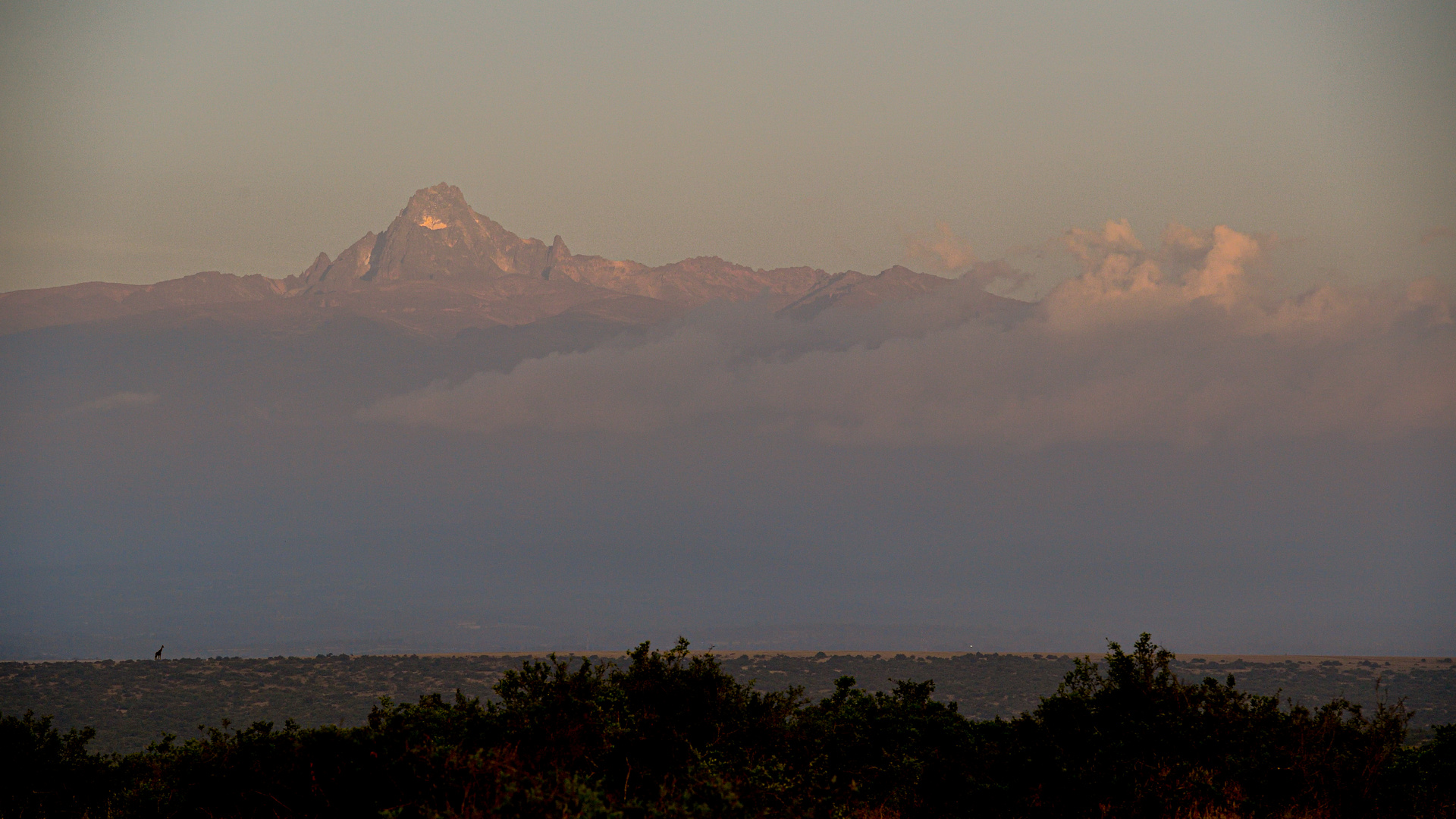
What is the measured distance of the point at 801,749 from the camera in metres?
21.7

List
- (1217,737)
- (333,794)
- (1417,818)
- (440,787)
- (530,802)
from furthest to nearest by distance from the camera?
(1217,737) < (1417,818) < (333,794) < (440,787) < (530,802)

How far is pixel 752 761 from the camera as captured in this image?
A: 19.6 meters

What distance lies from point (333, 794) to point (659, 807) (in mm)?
5670

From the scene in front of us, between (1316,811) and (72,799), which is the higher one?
(1316,811)

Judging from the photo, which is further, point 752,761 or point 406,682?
point 406,682

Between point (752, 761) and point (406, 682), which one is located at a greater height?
point (752, 761)

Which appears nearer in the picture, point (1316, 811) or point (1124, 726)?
point (1316, 811)

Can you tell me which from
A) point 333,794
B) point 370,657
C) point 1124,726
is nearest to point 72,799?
point 333,794

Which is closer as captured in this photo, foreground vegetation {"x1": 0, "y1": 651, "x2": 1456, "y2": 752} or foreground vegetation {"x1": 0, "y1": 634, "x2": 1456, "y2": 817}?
foreground vegetation {"x1": 0, "y1": 634, "x2": 1456, "y2": 817}

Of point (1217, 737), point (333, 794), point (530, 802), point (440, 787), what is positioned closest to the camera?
point (530, 802)

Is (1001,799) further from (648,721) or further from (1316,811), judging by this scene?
(648,721)

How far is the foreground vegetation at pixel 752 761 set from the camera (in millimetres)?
16688

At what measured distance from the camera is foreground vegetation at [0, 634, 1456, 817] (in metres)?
16.7

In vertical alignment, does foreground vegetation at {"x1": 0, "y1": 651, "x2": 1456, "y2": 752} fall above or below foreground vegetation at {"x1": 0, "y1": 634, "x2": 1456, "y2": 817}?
below
